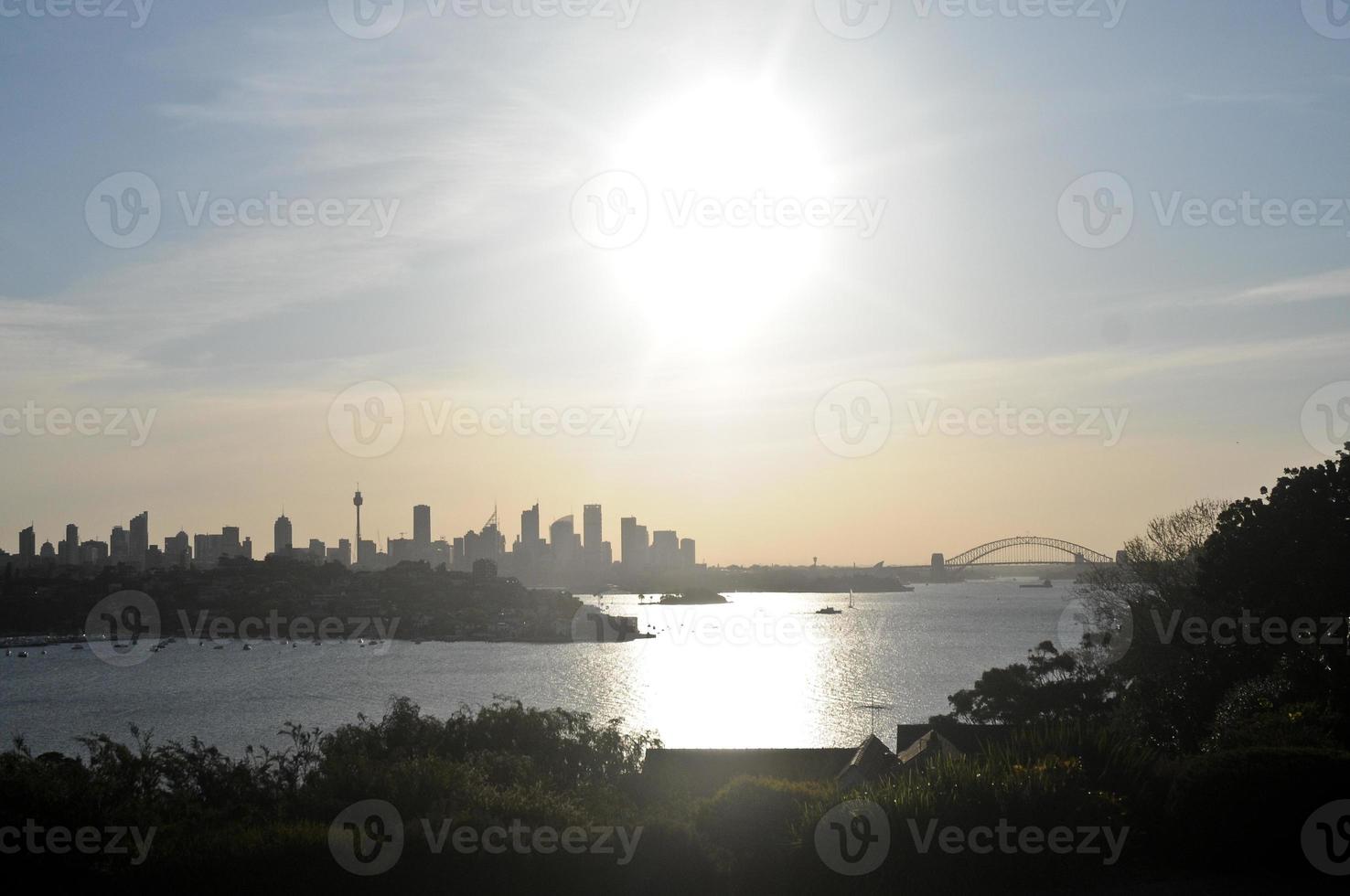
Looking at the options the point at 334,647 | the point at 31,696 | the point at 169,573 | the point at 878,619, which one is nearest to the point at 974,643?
the point at 878,619

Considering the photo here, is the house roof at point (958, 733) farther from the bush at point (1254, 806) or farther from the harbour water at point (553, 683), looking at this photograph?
the bush at point (1254, 806)

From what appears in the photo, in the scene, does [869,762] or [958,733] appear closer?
[869,762]

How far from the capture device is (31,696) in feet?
245

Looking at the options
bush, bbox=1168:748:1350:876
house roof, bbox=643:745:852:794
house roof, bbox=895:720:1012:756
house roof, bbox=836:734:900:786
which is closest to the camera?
bush, bbox=1168:748:1350:876

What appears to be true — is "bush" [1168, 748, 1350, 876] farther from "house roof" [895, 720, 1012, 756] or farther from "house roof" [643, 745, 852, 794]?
"house roof" [643, 745, 852, 794]

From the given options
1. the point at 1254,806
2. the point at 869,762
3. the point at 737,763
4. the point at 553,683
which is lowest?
the point at 553,683

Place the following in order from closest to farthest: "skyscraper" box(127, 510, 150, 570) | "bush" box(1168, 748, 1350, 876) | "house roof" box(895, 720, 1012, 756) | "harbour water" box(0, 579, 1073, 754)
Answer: "bush" box(1168, 748, 1350, 876), "house roof" box(895, 720, 1012, 756), "harbour water" box(0, 579, 1073, 754), "skyscraper" box(127, 510, 150, 570)

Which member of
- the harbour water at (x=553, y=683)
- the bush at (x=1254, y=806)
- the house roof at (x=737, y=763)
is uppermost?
the bush at (x=1254, y=806)

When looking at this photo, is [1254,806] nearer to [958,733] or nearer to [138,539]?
[958,733]

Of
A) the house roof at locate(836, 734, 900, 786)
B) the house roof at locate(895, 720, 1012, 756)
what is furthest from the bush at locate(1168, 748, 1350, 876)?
the house roof at locate(836, 734, 900, 786)

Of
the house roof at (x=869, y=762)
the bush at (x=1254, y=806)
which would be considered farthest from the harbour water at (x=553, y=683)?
the bush at (x=1254, y=806)

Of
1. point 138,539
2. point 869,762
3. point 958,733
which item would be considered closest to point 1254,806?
point 869,762

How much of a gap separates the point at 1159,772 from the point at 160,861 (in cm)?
832

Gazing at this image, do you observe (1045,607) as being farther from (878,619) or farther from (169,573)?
(169,573)
